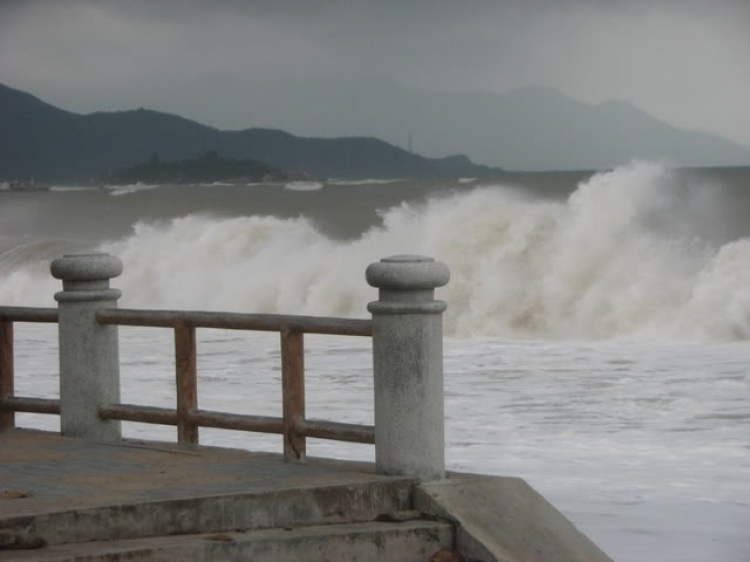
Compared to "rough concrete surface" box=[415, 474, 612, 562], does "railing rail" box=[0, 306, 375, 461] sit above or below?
above

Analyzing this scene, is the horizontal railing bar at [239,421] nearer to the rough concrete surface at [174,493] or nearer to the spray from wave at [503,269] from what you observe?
the rough concrete surface at [174,493]

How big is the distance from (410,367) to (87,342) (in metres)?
2.54

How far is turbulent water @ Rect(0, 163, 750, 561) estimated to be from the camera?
41.2 feet

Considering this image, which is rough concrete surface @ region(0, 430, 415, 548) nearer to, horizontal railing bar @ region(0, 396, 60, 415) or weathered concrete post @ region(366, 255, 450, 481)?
weathered concrete post @ region(366, 255, 450, 481)

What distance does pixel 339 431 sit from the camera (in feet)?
26.3

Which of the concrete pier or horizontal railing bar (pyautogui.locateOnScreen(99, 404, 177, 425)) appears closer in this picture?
the concrete pier

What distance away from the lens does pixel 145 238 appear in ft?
150

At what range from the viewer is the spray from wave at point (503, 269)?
32.1m

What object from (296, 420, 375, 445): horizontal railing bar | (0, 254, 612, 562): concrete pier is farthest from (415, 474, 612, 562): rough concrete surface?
(296, 420, 375, 445): horizontal railing bar

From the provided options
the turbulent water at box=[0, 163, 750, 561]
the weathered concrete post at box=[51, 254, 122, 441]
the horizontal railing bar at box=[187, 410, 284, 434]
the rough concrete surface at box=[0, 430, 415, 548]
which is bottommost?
the turbulent water at box=[0, 163, 750, 561]

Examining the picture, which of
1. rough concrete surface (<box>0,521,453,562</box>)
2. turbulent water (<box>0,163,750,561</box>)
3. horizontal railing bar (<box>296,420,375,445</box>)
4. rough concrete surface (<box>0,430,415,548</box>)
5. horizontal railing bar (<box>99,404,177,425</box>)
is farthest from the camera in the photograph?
turbulent water (<box>0,163,750,561</box>)

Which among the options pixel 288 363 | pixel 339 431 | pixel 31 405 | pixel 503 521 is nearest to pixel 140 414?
pixel 31 405

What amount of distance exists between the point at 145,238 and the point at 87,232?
3253 centimetres

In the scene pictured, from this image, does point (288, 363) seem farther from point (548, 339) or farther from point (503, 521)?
point (548, 339)
